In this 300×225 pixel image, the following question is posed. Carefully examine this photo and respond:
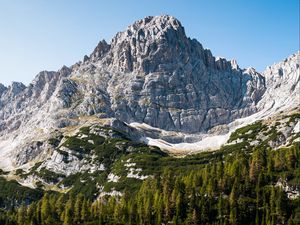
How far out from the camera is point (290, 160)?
627ft

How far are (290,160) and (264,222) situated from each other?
151 feet

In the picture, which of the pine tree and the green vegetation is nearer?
the green vegetation

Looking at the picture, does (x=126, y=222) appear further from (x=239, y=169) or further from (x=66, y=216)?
(x=239, y=169)

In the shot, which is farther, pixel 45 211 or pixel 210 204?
pixel 45 211

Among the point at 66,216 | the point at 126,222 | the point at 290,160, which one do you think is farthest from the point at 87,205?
the point at 290,160

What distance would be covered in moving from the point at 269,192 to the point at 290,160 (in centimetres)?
2856

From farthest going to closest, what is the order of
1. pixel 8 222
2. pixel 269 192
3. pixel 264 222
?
pixel 8 222 < pixel 269 192 < pixel 264 222

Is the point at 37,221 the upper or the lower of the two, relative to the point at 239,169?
lower

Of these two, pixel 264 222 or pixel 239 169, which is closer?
pixel 264 222

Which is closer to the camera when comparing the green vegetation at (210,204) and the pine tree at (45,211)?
the green vegetation at (210,204)

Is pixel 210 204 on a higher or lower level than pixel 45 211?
higher

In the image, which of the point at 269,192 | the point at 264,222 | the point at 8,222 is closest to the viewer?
the point at 264,222

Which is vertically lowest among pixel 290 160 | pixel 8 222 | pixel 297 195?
pixel 8 222

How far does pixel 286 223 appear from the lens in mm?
155000
